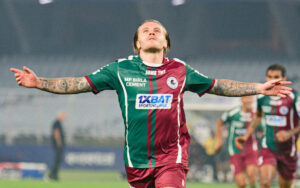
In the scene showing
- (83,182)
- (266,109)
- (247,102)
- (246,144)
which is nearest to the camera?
(266,109)

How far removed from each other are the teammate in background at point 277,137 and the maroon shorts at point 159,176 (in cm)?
452

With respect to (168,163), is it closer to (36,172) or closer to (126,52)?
(36,172)

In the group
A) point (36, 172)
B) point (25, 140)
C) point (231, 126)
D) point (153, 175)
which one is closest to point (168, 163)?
point (153, 175)

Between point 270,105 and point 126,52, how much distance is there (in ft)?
80.6

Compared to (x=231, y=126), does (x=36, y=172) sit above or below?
below

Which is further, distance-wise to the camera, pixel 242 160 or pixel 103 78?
pixel 242 160

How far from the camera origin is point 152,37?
5.54 metres

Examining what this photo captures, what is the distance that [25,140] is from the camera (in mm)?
25000

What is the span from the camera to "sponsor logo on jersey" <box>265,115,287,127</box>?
9992mm

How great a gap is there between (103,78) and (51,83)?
0.45m

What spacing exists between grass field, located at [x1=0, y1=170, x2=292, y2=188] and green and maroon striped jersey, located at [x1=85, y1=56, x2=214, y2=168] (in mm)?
10909

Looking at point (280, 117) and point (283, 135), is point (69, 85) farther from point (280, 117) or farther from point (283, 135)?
point (280, 117)

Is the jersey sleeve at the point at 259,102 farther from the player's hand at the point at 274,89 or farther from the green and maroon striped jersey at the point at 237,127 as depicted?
the player's hand at the point at 274,89

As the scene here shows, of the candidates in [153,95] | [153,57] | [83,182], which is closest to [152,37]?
[153,57]
